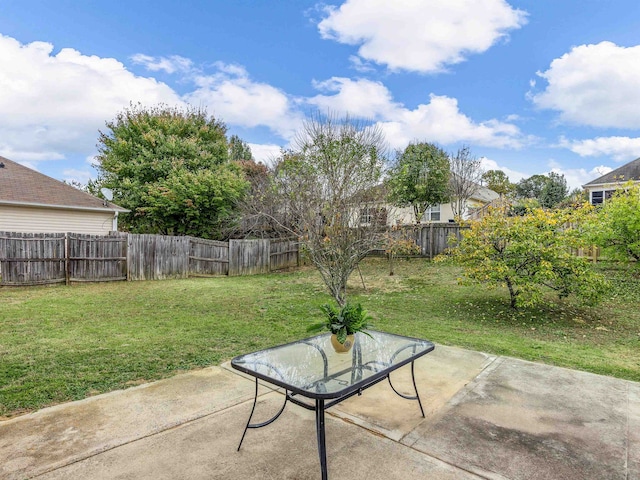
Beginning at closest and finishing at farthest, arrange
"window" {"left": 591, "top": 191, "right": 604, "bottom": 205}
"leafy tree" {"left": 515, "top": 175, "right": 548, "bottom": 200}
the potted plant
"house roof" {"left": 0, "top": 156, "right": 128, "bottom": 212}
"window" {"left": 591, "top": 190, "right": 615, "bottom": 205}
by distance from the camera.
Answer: the potted plant → "house roof" {"left": 0, "top": 156, "right": 128, "bottom": 212} → "window" {"left": 591, "top": 190, "right": 615, "bottom": 205} → "window" {"left": 591, "top": 191, "right": 604, "bottom": 205} → "leafy tree" {"left": 515, "top": 175, "right": 548, "bottom": 200}

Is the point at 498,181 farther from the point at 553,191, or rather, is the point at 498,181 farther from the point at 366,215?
the point at 366,215

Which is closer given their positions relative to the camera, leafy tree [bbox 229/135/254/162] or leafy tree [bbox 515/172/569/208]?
leafy tree [bbox 515/172/569/208]

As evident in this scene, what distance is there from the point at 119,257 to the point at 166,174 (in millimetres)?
5485

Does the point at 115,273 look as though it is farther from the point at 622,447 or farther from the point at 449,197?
the point at 449,197

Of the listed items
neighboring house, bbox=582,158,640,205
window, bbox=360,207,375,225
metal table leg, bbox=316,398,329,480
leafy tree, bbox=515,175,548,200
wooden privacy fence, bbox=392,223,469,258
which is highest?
leafy tree, bbox=515,175,548,200

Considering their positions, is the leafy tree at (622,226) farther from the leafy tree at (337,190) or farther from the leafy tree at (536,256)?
the leafy tree at (337,190)

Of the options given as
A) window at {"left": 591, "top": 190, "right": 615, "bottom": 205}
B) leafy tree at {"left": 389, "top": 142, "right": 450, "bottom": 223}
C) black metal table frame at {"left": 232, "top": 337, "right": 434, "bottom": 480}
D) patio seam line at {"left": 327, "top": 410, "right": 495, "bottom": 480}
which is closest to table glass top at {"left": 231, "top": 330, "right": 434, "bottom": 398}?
black metal table frame at {"left": 232, "top": 337, "right": 434, "bottom": 480}

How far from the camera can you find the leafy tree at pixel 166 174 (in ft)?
46.9

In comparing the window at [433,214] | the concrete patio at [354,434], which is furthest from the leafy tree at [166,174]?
the concrete patio at [354,434]

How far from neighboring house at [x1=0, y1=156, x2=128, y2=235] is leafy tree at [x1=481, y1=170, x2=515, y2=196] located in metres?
28.1

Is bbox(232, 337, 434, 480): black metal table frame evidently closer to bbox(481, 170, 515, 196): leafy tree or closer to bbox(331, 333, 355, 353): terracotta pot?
bbox(331, 333, 355, 353): terracotta pot

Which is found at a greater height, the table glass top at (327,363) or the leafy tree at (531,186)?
the leafy tree at (531,186)

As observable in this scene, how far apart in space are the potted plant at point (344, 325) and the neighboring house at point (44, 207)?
12090 mm

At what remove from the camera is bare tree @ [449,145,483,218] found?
16.6 metres
